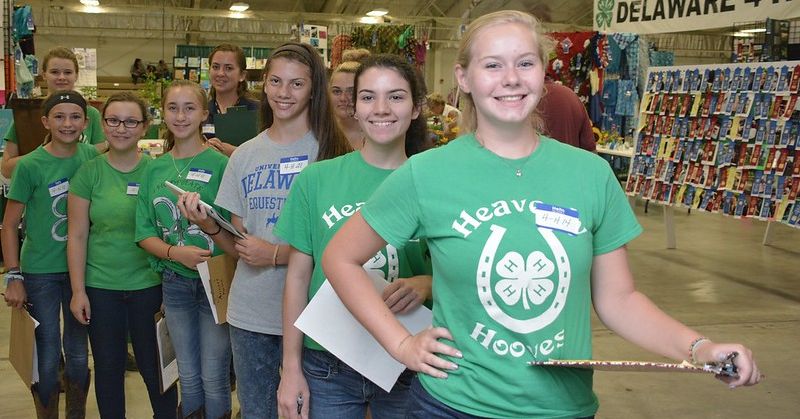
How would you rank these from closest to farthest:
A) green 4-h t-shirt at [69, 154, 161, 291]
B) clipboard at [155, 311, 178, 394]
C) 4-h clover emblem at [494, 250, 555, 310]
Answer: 4-h clover emblem at [494, 250, 555, 310]
clipboard at [155, 311, 178, 394]
green 4-h t-shirt at [69, 154, 161, 291]

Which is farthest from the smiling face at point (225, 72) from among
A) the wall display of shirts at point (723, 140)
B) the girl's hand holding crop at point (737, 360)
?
the wall display of shirts at point (723, 140)

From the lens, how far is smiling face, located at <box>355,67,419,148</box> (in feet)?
6.33

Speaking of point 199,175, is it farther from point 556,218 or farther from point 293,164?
point 556,218

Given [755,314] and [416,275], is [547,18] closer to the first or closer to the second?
[755,314]

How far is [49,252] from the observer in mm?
3154

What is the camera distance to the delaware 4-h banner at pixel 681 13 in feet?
21.0

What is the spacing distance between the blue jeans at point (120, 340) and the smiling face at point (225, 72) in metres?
1.55

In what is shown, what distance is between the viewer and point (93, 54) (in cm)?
962

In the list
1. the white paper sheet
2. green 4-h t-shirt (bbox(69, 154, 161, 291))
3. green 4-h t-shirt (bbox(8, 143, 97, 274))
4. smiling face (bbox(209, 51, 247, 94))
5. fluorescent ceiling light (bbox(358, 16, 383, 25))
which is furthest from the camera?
fluorescent ceiling light (bbox(358, 16, 383, 25))

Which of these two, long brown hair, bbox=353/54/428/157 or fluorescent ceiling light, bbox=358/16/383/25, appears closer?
long brown hair, bbox=353/54/428/157

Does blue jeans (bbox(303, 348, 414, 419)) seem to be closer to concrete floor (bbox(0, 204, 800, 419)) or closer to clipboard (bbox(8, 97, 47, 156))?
concrete floor (bbox(0, 204, 800, 419))

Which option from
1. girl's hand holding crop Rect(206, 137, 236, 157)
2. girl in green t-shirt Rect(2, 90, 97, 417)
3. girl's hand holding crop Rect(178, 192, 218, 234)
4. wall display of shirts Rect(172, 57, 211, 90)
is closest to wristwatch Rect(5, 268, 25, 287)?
girl in green t-shirt Rect(2, 90, 97, 417)

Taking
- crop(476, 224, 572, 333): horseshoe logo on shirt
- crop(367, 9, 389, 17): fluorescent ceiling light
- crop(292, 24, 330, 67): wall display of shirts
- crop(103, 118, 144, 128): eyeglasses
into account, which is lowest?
crop(476, 224, 572, 333): horseshoe logo on shirt

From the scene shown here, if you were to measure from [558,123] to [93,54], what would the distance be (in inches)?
269
